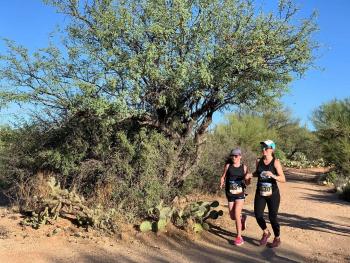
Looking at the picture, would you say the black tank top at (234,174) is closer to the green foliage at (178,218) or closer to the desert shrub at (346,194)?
the green foliage at (178,218)

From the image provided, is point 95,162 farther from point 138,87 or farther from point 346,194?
point 346,194

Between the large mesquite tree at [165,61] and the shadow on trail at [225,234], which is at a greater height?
the large mesquite tree at [165,61]

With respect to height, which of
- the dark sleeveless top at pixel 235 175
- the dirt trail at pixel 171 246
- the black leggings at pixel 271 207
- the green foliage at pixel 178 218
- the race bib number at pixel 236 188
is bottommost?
the dirt trail at pixel 171 246

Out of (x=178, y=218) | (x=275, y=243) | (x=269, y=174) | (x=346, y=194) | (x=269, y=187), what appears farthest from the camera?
(x=346, y=194)

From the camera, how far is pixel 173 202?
1028cm

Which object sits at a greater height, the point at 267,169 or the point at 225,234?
the point at 267,169

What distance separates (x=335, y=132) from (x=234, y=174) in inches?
774

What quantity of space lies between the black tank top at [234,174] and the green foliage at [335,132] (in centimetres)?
1742

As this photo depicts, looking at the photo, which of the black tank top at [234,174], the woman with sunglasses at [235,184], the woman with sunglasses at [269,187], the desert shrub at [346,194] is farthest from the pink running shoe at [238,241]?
the desert shrub at [346,194]

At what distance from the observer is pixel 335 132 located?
26.9m

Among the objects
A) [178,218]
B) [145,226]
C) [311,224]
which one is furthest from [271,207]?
[311,224]

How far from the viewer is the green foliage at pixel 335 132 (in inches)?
999

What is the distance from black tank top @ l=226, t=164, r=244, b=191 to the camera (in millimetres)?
8758

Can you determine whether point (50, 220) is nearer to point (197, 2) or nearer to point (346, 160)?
point (197, 2)
